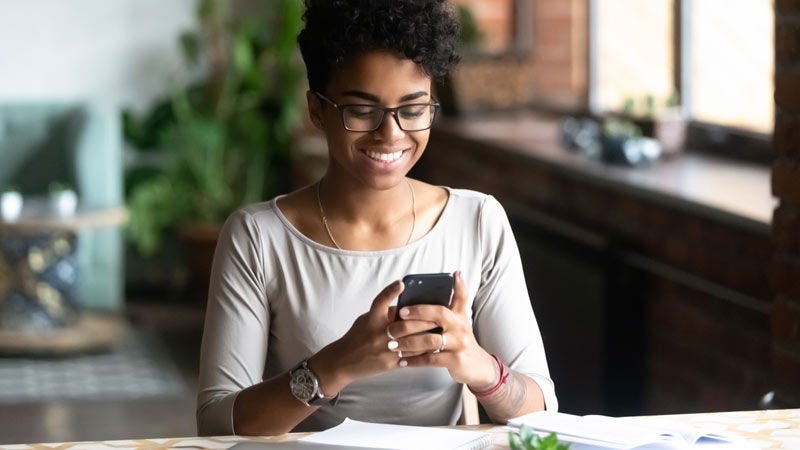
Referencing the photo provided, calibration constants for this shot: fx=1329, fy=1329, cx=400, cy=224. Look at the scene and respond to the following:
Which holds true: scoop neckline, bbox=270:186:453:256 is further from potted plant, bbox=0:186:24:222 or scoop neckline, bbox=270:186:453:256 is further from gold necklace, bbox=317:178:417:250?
potted plant, bbox=0:186:24:222

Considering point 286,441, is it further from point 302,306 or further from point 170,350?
point 170,350

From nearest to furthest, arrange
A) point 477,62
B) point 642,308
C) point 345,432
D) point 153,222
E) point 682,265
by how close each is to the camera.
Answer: point 345,432 → point 682,265 → point 642,308 → point 477,62 → point 153,222

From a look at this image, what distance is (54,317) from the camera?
17.7 feet

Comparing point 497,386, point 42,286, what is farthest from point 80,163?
point 497,386

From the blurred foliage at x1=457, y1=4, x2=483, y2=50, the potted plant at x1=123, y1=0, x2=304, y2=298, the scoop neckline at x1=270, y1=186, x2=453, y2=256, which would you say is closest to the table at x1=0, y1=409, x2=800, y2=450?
the scoop neckline at x1=270, y1=186, x2=453, y2=256

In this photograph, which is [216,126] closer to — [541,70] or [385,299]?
[541,70]

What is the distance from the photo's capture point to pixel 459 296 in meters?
1.70

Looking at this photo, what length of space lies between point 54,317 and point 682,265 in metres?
2.99

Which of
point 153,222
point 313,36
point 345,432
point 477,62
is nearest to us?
point 345,432

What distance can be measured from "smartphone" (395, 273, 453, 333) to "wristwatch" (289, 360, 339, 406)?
163 mm

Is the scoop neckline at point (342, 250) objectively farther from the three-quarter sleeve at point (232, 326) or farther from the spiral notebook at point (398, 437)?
the spiral notebook at point (398, 437)

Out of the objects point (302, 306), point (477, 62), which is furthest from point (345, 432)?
point (477, 62)

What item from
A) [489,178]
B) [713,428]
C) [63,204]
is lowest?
[63,204]

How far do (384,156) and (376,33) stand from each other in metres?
0.17
